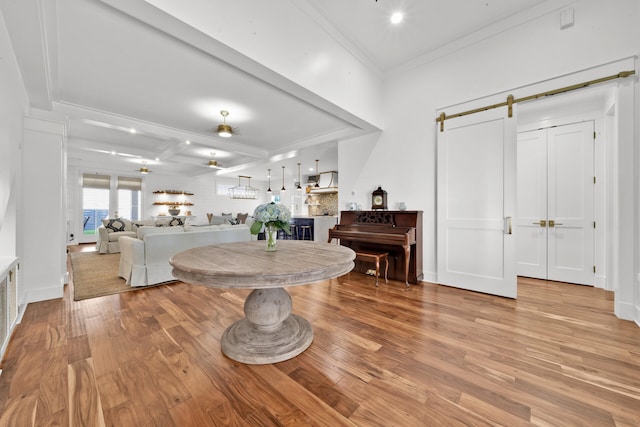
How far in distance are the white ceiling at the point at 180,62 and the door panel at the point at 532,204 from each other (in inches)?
70.7

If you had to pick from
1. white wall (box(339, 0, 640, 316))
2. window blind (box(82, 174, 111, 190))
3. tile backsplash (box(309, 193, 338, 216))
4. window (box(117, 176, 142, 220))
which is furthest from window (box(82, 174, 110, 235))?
white wall (box(339, 0, 640, 316))

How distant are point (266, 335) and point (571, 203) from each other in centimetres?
443

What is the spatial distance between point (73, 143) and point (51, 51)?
4.33 metres

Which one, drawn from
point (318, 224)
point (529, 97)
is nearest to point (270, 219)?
point (529, 97)

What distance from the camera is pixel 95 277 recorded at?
150 inches

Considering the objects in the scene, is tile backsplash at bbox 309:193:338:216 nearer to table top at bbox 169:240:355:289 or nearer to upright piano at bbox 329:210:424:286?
upright piano at bbox 329:210:424:286

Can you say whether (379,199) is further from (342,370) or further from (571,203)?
(342,370)

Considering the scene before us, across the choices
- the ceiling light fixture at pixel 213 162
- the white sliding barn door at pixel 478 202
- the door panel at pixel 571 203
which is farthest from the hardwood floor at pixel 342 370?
the ceiling light fixture at pixel 213 162

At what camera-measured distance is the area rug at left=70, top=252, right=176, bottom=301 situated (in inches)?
123

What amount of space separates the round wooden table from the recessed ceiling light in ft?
9.06

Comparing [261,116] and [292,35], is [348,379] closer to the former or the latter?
[292,35]

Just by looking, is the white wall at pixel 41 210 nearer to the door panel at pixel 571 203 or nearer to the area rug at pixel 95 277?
the area rug at pixel 95 277

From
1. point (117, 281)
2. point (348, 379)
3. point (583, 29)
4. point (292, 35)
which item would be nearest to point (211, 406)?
point (348, 379)

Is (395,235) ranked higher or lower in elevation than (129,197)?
lower
